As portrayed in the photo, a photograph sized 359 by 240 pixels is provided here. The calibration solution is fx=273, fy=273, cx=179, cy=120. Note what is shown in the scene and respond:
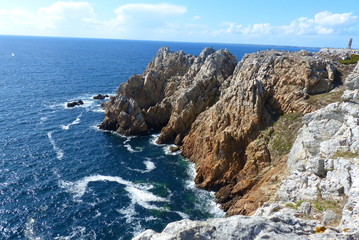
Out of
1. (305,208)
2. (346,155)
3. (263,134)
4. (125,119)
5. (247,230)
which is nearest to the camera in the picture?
(247,230)

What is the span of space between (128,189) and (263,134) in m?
30.5

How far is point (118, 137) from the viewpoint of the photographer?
82.9m

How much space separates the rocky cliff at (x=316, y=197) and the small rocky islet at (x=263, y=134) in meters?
0.10

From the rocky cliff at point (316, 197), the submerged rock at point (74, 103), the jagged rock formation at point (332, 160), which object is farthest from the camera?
the submerged rock at point (74, 103)

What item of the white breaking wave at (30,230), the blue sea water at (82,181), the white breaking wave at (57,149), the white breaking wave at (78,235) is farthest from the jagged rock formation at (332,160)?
the white breaking wave at (57,149)

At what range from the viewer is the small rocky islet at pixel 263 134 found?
21.4 metres

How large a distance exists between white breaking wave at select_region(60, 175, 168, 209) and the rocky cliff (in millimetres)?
25362

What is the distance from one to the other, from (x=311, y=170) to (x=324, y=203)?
5276 millimetres

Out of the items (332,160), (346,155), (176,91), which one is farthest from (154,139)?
(346,155)

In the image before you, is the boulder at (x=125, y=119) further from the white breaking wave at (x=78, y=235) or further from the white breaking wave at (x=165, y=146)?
the white breaking wave at (x=78, y=235)

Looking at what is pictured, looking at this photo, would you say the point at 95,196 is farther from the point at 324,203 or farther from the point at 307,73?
the point at 307,73

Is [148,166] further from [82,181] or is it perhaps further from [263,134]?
[263,134]

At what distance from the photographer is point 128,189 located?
5712 cm

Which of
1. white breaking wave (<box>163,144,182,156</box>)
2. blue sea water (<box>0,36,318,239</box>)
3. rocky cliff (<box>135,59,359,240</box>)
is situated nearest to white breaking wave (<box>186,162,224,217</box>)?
blue sea water (<box>0,36,318,239</box>)
